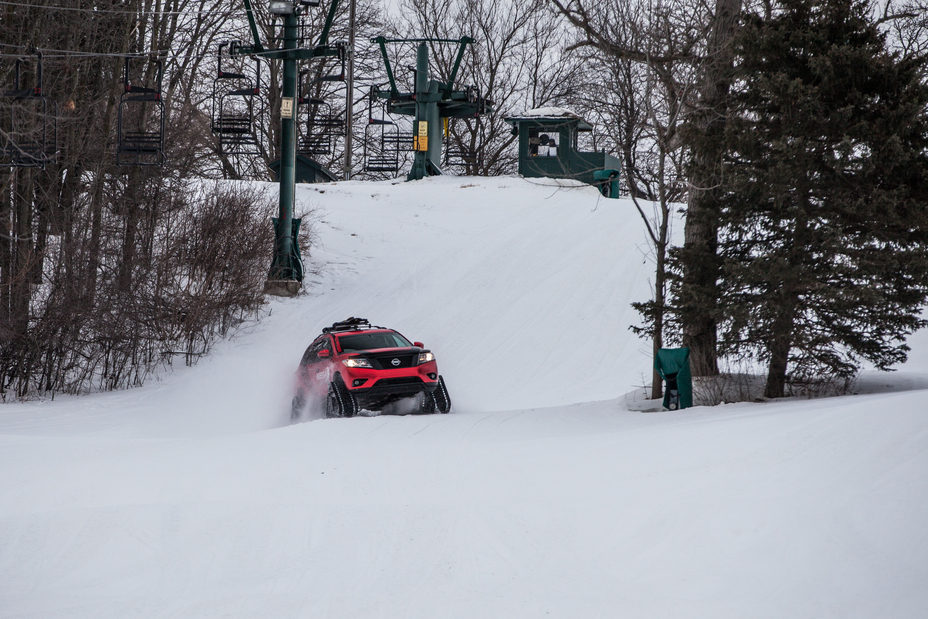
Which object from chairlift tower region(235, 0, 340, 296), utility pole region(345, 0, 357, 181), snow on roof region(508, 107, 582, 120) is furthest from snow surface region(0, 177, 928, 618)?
utility pole region(345, 0, 357, 181)

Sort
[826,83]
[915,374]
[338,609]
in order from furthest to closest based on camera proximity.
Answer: [915,374]
[826,83]
[338,609]

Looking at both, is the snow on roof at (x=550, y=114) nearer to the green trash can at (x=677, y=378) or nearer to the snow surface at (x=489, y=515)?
the snow surface at (x=489, y=515)

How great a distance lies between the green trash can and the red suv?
3.64 metres

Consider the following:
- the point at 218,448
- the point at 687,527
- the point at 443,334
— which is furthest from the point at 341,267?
the point at 687,527

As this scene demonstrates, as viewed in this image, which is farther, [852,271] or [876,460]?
[852,271]

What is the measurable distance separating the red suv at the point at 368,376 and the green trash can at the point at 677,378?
3637 millimetres

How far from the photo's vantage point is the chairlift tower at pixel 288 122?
2052 centimetres

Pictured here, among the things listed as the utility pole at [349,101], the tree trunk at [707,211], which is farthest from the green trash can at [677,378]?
the utility pole at [349,101]

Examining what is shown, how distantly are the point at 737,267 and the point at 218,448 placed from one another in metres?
7.47

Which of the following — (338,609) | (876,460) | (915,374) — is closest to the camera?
(338,609)

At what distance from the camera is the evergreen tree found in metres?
11.0

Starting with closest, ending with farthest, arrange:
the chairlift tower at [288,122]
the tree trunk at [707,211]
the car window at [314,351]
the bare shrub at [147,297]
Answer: the tree trunk at [707,211] → the car window at [314,351] → the bare shrub at [147,297] → the chairlift tower at [288,122]

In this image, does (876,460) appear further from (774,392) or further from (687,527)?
(774,392)

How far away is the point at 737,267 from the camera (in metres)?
11.6
